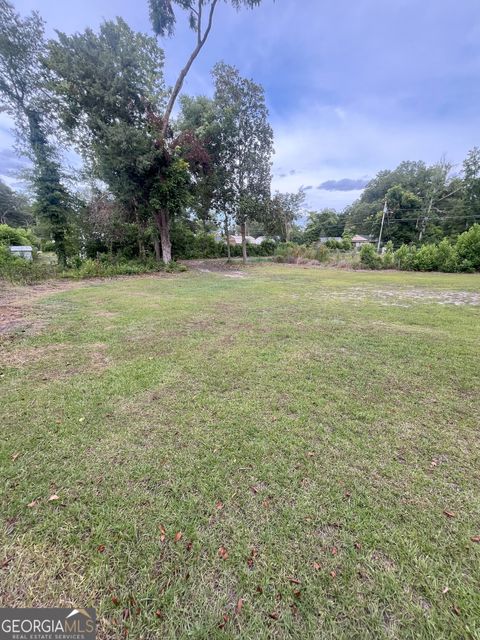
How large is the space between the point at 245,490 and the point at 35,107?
17.0 metres

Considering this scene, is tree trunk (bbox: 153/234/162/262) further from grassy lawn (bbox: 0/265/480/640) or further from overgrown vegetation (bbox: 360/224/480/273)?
overgrown vegetation (bbox: 360/224/480/273)

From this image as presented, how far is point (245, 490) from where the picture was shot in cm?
158

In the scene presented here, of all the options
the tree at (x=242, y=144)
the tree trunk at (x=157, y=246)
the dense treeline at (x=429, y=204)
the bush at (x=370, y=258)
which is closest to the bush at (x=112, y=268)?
the tree trunk at (x=157, y=246)

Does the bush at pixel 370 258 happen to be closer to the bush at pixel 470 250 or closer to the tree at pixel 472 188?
the bush at pixel 470 250

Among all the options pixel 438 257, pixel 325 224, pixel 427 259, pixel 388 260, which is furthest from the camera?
pixel 325 224

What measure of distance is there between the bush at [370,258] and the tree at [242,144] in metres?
7.14

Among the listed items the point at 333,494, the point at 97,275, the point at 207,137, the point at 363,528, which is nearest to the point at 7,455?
the point at 333,494

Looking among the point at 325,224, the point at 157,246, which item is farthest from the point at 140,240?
the point at 325,224

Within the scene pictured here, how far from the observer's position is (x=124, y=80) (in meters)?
9.98

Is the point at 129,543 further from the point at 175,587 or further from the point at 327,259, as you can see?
the point at 327,259

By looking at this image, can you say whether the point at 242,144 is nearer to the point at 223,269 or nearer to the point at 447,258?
the point at 223,269

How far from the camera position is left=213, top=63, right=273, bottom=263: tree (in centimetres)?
1440

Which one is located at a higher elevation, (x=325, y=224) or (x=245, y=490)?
(x=325, y=224)

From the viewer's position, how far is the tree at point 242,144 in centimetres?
1440
